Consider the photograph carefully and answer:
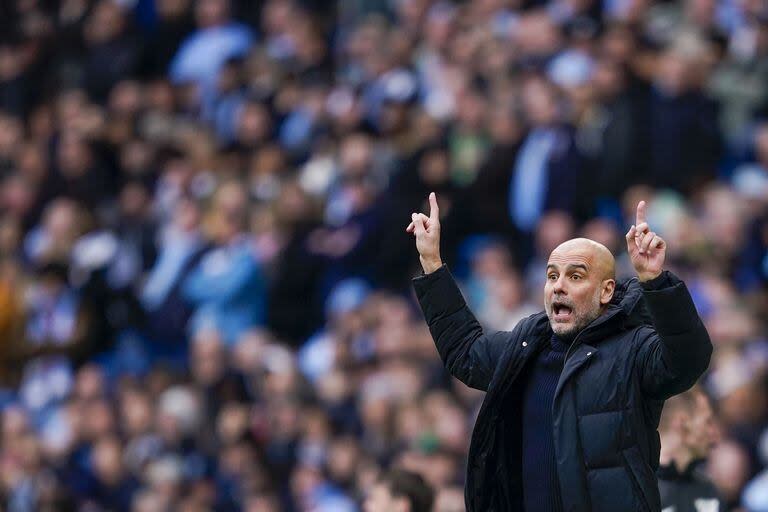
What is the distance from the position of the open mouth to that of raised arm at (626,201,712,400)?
435 mm

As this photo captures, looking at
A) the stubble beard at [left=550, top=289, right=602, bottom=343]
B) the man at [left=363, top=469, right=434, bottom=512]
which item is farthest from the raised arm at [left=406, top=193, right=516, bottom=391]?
the man at [left=363, top=469, right=434, bottom=512]

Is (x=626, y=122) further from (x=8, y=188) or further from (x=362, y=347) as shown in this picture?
(x=8, y=188)

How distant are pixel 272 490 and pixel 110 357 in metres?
3.51

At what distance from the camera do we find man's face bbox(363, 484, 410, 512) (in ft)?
22.6

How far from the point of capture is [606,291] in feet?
18.8

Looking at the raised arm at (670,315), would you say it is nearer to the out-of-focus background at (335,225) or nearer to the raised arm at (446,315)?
the raised arm at (446,315)

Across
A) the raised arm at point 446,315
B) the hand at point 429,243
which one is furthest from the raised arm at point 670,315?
the hand at point 429,243

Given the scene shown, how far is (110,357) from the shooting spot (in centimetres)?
1459

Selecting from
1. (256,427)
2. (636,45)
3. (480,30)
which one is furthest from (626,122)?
(256,427)

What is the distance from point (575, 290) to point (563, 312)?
9cm

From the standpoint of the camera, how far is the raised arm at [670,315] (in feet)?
17.1

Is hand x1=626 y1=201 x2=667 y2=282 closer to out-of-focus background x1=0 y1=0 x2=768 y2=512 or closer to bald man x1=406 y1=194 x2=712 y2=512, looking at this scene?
bald man x1=406 y1=194 x2=712 y2=512

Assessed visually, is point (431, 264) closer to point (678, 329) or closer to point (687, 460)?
point (678, 329)

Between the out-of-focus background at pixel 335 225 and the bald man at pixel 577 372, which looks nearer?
the bald man at pixel 577 372
